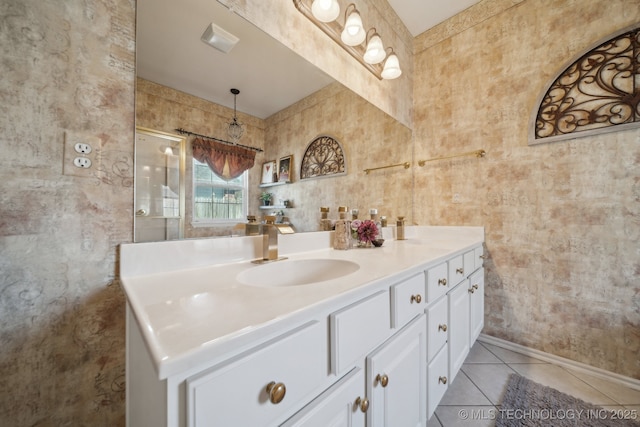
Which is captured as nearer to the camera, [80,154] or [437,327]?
[80,154]

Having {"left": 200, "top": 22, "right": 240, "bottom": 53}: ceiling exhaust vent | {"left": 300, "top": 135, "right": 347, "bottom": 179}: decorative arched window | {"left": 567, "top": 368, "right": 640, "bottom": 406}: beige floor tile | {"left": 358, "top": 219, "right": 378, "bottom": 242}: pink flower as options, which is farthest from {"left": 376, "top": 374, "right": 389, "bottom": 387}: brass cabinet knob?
{"left": 567, "top": 368, "right": 640, "bottom": 406}: beige floor tile

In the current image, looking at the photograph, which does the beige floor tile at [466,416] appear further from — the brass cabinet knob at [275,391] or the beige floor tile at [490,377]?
the brass cabinet knob at [275,391]

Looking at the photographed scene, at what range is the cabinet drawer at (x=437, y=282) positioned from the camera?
0.93 meters

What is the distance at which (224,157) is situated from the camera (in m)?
0.89

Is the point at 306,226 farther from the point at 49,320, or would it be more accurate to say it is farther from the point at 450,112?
the point at 450,112

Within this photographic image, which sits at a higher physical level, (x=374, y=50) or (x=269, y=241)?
(x=374, y=50)

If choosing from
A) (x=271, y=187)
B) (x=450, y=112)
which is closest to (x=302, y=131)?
(x=271, y=187)

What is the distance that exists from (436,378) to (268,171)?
3.75 ft

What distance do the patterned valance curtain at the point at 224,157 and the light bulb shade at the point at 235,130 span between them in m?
0.04

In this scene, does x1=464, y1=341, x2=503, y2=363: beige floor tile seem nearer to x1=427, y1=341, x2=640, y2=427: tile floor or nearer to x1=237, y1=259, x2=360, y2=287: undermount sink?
x1=427, y1=341, x2=640, y2=427: tile floor

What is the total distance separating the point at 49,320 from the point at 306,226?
887 millimetres

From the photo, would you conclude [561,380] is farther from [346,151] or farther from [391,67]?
[391,67]

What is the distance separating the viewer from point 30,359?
540 millimetres

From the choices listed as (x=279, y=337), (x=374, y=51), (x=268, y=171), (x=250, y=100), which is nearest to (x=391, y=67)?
(x=374, y=51)
